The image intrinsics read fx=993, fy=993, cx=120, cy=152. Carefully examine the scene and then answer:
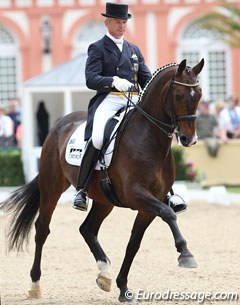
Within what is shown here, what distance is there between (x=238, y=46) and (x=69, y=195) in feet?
44.6

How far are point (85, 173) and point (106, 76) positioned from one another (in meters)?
0.90

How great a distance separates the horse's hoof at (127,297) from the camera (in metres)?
8.54

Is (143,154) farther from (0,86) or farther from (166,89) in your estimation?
(0,86)

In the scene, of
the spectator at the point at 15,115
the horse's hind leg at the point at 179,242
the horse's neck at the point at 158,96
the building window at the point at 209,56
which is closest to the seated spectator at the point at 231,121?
the spectator at the point at 15,115

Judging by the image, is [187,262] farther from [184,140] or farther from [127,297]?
[127,297]

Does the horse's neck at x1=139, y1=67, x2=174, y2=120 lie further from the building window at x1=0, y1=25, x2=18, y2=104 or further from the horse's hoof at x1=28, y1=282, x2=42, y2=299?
the building window at x1=0, y1=25, x2=18, y2=104

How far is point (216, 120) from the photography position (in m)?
21.8

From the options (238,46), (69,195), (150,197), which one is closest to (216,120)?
(69,195)

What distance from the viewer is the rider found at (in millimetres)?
8922

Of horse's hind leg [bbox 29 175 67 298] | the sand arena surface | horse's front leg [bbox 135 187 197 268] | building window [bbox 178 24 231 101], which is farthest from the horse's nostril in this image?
building window [bbox 178 24 231 101]

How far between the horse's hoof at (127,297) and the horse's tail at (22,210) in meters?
1.67

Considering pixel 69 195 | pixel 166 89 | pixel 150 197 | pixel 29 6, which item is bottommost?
pixel 69 195

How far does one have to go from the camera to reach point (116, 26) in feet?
29.7

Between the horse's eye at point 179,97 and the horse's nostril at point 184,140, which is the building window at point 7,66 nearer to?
the horse's eye at point 179,97
